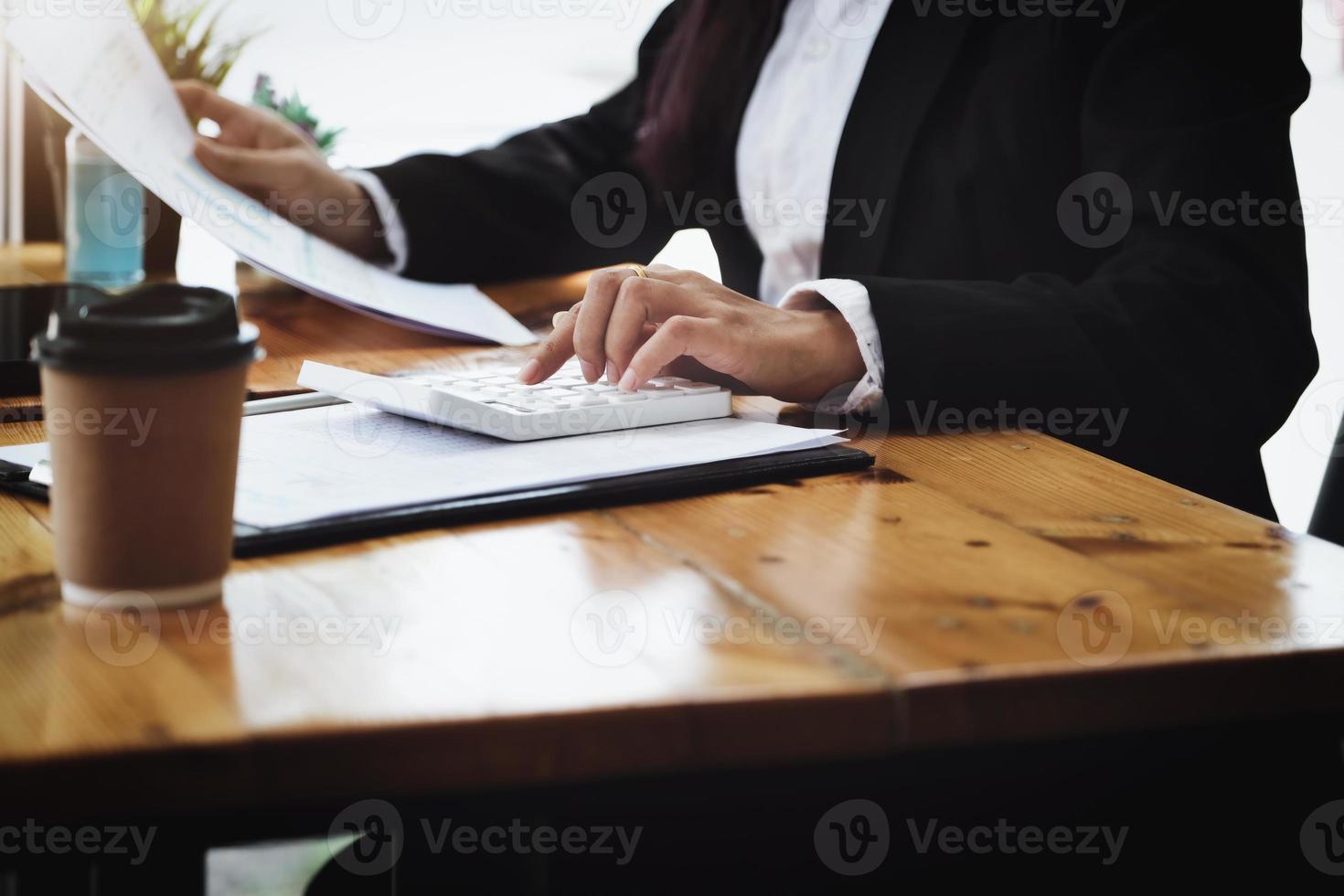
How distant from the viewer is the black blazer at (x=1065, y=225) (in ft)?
2.90

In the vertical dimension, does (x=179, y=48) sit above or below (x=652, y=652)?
above

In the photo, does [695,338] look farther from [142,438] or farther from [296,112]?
[296,112]

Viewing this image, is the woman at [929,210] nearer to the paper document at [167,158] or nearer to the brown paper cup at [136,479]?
the paper document at [167,158]

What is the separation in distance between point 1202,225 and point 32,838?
91 centimetres

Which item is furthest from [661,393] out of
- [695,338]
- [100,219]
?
[100,219]

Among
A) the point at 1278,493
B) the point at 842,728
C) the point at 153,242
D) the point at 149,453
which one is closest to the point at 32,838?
the point at 149,453

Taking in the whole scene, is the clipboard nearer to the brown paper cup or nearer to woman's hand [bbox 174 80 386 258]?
the brown paper cup

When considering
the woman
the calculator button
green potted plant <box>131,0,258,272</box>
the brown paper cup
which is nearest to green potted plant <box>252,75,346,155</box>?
green potted plant <box>131,0,258,272</box>

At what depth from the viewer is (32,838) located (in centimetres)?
40

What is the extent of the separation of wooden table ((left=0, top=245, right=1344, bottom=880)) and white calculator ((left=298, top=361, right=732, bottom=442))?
126 mm

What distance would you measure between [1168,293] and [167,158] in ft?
2.73

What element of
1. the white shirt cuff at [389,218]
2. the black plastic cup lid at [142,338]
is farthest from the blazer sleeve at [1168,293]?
the white shirt cuff at [389,218]

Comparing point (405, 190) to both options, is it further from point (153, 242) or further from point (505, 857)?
point (505, 857)

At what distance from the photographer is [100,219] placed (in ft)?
4.51
